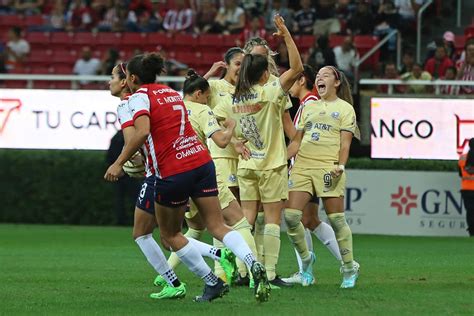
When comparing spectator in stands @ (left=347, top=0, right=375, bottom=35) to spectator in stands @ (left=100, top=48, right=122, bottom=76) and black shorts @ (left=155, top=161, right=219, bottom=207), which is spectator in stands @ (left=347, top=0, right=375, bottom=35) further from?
black shorts @ (left=155, top=161, right=219, bottom=207)

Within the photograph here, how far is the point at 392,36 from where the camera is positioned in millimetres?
24906

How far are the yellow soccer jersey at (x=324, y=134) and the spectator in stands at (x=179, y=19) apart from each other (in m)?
15.1

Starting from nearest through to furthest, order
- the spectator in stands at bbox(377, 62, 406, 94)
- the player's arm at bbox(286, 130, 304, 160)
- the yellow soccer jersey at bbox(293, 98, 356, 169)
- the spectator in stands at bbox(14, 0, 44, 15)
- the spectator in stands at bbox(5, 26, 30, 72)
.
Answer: the player's arm at bbox(286, 130, 304, 160), the yellow soccer jersey at bbox(293, 98, 356, 169), the spectator in stands at bbox(377, 62, 406, 94), the spectator in stands at bbox(5, 26, 30, 72), the spectator in stands at bbox(14, 0, 44, 15)

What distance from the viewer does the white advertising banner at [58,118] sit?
74.7 feet

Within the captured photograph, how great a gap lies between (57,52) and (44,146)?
4.51m

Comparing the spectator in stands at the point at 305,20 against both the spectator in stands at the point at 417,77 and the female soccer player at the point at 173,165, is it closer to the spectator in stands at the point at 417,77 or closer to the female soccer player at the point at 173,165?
the spectator in stands at the point at 417,77

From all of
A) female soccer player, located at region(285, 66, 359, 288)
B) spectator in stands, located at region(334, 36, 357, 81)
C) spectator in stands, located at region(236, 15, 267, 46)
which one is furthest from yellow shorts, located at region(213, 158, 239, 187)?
spectator in stands, located at region(236, 15, 267, 46)

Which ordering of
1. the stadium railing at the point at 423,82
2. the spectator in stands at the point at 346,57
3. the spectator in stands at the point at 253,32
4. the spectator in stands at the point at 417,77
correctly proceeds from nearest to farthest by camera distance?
the stadium railing at the point at 423,82 → the spectator in stands at the point at 417,77 → the spectator in stands at the point at 346,57 → the spectator in stands at the point at 253,32

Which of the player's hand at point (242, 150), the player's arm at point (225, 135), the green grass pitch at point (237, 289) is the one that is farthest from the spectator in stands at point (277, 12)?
the player's arm at point (225, 135)

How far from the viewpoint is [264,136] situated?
37.5ft

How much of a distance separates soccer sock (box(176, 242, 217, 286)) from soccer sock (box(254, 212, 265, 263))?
6.64 ft

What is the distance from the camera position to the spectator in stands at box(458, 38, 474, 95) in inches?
838

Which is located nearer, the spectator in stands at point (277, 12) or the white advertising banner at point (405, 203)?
the white advertising banner at point (405, 203)

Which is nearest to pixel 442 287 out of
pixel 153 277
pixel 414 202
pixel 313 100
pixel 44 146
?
pixel 313 100
